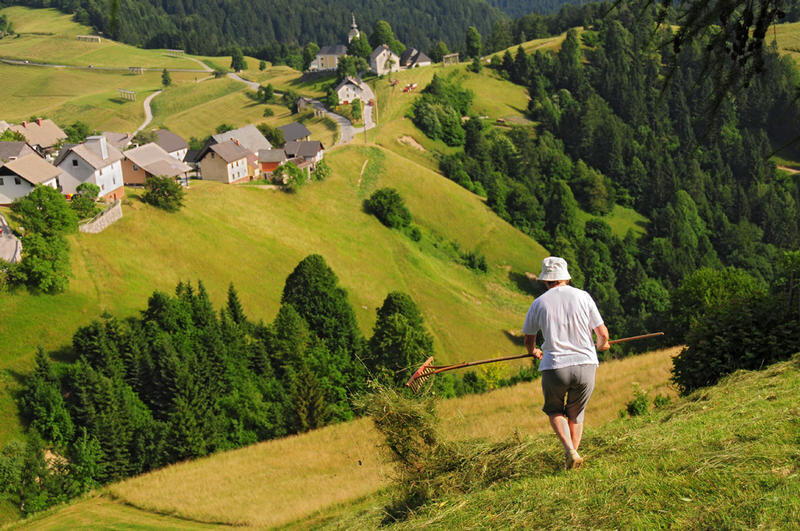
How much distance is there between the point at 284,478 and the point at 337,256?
45.6 m

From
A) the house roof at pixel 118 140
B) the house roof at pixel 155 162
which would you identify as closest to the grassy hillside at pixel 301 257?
the house roof at pixel 155 162

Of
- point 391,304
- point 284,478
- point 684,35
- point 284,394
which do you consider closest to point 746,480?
point 684,35

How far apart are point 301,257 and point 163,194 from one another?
14.8 metres

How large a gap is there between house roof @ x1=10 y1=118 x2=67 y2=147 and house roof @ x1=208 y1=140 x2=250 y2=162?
96.8 ft

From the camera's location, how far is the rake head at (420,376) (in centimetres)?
1047

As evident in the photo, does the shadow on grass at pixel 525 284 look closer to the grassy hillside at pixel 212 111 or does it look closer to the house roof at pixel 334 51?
the grassy hillside at pixel 212 111

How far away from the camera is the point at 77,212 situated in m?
54.7

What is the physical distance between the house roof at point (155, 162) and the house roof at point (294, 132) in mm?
33130

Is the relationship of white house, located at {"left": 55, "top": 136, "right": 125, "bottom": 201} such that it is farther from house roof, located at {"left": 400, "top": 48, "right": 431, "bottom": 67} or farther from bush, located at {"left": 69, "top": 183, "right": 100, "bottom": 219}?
house roof, located at {"left": 400, "top": 48, "right": 431, "bottom": 67}

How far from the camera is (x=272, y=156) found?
88938 mm

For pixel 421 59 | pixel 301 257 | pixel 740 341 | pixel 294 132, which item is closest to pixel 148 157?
pixel 301 257

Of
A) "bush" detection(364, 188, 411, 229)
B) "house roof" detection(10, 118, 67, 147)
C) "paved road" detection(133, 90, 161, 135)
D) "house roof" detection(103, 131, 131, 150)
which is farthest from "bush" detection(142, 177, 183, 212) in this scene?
"paved road" detection(133, 90, 161, 135)

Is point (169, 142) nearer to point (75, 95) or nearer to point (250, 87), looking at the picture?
point (250, 87)

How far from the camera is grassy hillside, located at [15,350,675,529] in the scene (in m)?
21.5
